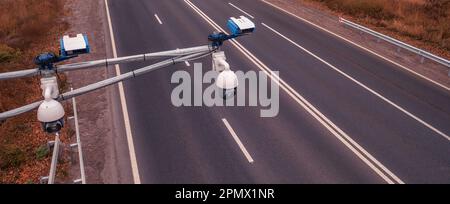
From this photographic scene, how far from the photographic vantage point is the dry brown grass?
22266 mm

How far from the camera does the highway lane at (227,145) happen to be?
10.6 metres

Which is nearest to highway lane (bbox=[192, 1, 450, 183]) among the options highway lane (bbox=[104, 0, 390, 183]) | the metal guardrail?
highway lane (bbox=[104, 0, 390, 183])

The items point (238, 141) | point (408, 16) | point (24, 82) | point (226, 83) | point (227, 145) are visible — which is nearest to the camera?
point (226, 83)

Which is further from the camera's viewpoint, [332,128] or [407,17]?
[407,17]

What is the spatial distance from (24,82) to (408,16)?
2539cm

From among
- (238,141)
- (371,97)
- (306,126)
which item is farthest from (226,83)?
(371,97)

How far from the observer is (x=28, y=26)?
22.5 meters

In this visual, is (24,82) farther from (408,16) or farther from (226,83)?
(408,16)

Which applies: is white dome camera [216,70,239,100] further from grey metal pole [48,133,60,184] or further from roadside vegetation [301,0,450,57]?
roadside vegetation [301,0,450,57]

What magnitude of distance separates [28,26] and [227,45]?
13275 millimetres

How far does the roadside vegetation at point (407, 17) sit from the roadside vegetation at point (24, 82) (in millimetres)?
21189

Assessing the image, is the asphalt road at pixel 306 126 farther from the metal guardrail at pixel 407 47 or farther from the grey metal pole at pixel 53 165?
the grey metal pole at pixel 53 165

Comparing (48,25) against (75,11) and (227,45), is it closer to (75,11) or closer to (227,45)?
(75,11)

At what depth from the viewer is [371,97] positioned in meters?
15.1
